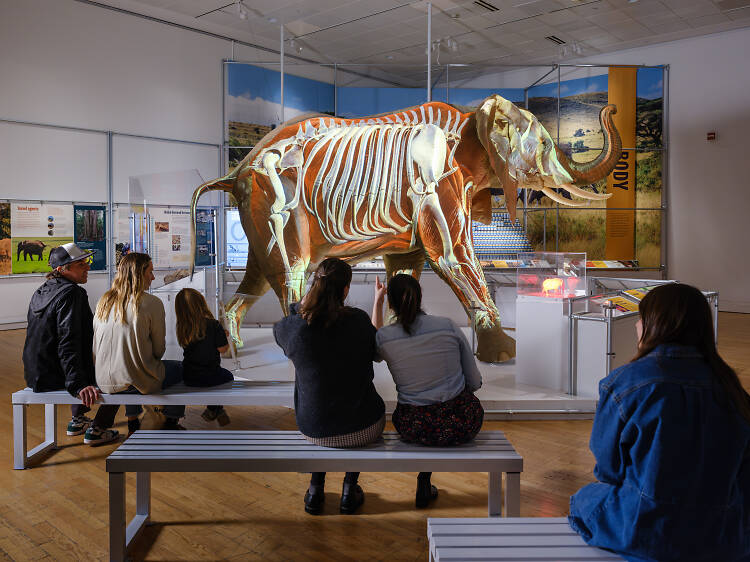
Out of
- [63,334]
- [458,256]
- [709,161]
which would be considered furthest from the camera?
[709,161]

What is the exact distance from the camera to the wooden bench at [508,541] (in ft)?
6.22

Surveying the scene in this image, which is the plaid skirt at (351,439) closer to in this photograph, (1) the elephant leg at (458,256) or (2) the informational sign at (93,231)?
(1) the elephant leg at (458,256)

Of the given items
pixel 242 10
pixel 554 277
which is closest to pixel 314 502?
pixel 554 277

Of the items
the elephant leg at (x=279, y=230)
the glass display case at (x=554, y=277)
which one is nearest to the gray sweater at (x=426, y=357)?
the glass display case at (x=554, y=277)

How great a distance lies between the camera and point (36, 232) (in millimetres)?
9406

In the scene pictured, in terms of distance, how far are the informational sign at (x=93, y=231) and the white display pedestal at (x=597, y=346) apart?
775 cm

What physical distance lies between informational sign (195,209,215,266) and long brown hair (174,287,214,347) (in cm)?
145

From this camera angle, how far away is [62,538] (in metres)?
2.84

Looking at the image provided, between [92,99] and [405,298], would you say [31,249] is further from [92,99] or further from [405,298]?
[405,298]

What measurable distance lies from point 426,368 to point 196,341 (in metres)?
1.74

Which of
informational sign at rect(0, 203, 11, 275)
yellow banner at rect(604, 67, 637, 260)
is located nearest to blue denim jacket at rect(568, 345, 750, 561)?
informational sign at rect(0, 203, 11, 275)

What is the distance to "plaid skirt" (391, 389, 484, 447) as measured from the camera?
108 inches

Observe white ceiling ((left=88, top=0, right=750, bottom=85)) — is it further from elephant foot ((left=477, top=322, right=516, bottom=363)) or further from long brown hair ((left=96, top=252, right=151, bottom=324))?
long brown hair ((left=96, top=252, right=151, bottom=324))

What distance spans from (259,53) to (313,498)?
1051cm
